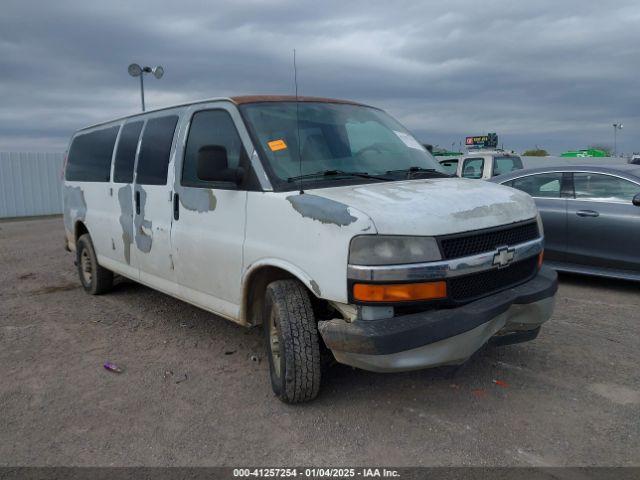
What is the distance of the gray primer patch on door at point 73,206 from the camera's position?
21.6 feet

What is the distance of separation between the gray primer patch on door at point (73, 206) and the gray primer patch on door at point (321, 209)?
4.10 meters

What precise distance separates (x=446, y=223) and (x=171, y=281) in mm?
2591

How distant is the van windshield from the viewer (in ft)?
12.2

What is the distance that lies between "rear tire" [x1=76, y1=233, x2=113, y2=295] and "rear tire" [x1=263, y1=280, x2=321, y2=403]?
367 centimetres

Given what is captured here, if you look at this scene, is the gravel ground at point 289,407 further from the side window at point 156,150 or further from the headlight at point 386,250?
the side window at point 156,150

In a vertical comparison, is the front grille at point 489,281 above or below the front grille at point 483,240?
below

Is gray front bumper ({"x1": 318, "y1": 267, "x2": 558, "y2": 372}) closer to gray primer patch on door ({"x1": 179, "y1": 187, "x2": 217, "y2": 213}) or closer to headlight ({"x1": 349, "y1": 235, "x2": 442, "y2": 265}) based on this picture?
headlight ({"x1": 349, "y1": 235, "x2": 442, "y2": 265})

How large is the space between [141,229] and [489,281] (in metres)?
3.17

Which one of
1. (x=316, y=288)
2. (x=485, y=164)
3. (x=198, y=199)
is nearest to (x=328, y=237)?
(x=316, y=288)

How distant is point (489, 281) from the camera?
133 inches

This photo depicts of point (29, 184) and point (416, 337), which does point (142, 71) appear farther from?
point (416, 337)

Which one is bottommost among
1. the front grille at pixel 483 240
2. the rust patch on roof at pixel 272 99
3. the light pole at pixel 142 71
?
the front grille at pixel 483 240

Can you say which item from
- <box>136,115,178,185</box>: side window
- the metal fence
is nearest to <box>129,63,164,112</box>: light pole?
the metal fence

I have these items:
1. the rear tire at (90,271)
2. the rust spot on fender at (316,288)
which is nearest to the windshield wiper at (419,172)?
the rust spot on fender at (316,288)
